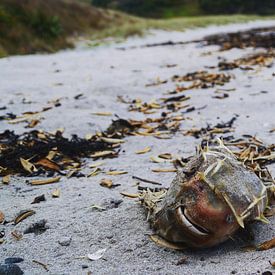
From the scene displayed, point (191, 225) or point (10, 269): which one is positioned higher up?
point (191, 225)

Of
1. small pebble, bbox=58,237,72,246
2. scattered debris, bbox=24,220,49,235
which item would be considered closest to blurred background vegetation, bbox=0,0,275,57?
scattered debris, bbox=24,220,49,235

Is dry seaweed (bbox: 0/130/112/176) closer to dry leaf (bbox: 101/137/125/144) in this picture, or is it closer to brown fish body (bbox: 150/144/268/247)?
dry leaf (bbox: 101/137/125/144)

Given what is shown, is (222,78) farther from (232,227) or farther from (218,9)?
(218,9)

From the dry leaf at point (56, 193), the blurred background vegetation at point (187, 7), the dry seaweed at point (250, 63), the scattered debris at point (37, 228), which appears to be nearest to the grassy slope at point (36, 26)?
the dry seaweed at point (250, 63)

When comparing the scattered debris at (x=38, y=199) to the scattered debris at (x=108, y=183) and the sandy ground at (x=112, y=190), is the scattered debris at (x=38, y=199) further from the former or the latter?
the scattered debris at (x=108, y=183)

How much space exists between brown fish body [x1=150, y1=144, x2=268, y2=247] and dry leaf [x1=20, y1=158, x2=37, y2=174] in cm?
141

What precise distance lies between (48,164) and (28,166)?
0.44 ft

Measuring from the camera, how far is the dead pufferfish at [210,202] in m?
1.66

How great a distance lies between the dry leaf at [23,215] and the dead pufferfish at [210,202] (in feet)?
2.56

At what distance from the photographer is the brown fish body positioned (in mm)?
1663

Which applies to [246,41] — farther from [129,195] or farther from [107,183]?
[129,195]

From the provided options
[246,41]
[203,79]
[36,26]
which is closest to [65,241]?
[203,79]

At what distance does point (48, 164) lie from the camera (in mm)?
3086

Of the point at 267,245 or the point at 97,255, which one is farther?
the point at 97,255
